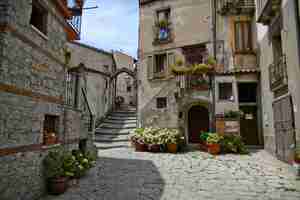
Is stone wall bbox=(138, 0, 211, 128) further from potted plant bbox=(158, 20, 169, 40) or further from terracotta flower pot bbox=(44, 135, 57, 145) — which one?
terracotta flower pot bbox=(44, 135, 57, 145)

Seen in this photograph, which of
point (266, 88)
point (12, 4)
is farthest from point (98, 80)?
point (12, 4)

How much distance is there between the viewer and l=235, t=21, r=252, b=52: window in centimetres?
1180

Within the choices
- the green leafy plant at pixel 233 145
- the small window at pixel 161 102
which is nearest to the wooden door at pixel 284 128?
the green leafy plant at pixel 233 145

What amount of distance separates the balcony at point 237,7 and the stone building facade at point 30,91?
28.8 feet

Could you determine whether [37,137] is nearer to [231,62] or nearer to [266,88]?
[266,88]

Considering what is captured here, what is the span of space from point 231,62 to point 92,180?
9279 mm

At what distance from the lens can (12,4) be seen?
13.5ft

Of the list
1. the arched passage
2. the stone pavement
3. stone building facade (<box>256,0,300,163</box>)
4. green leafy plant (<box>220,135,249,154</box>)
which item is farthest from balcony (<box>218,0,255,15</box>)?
the arched passage

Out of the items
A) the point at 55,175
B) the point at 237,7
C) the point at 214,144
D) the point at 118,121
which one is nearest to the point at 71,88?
the point at 55,175

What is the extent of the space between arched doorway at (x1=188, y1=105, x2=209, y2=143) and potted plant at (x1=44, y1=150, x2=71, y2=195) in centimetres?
851

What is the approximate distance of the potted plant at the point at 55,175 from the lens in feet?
16.6

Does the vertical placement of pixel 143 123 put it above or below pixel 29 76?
below

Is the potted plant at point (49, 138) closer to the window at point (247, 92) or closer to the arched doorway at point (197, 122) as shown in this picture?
the arched doorway at point (197, 122)

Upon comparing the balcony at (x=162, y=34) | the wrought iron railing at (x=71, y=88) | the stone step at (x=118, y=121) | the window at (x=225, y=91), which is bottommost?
the stone step at (x=118, y=121)
